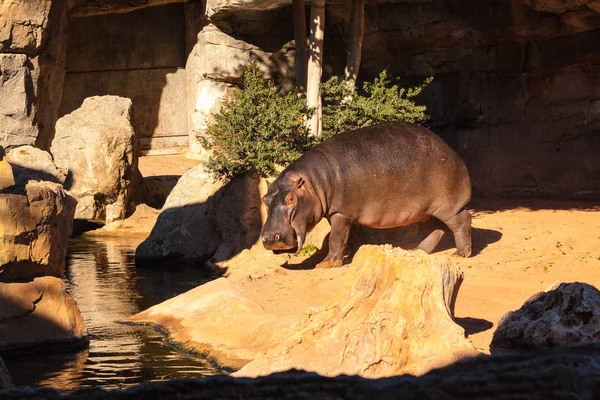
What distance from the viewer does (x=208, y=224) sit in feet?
40.7

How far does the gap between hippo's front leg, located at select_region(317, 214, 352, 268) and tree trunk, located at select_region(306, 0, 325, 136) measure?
106 inches

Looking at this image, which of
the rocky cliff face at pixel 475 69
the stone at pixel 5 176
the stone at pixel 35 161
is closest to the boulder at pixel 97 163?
the stone at pixel 35 161

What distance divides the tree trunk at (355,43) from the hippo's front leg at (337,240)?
384 cm

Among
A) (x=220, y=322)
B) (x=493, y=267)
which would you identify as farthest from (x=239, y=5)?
(x=220, y=322)

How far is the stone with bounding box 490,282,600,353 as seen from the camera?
17.0 ft

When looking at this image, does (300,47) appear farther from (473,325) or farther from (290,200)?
(473,325)

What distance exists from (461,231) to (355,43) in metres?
4.17

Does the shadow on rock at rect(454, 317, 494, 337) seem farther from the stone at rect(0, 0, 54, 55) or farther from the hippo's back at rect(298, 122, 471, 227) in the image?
the stone at rect(0, 0, 54, 55)

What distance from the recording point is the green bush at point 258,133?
12.2m

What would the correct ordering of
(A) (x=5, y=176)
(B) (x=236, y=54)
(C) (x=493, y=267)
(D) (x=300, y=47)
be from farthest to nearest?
(B) (x=236, y=54), (D) (x=300, y=47), (C) (x=493, y=267), (A) (x=5, y=176)

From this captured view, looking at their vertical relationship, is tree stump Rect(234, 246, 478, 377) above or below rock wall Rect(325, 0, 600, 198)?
below

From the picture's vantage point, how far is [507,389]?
2191 mm

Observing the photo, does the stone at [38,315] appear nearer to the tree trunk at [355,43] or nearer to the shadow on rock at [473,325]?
the shadow on rock at [473,325]

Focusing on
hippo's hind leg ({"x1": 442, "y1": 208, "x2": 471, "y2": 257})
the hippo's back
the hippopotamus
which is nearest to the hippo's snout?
the hippopotamus
